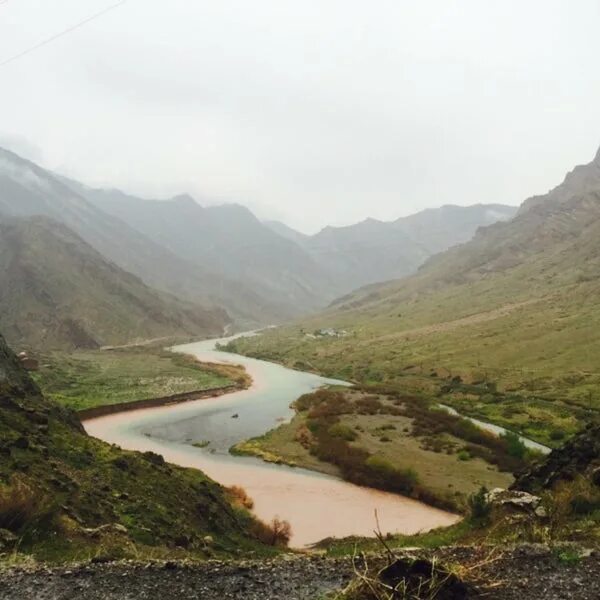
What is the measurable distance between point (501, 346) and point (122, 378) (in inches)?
2667

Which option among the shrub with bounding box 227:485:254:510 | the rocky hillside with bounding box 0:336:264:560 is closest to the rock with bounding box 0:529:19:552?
the rocky hillside with bounding box 0:336:264:560

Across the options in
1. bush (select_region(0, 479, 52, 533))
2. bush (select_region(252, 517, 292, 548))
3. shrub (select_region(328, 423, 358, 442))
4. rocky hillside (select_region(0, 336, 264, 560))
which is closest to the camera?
bush (select_region(0, 479, 52, 533))

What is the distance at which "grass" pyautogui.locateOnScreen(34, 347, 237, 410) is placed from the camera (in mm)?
70375

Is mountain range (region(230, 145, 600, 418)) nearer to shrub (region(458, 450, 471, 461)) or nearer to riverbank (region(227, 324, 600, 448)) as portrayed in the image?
riverbank (region(227, 324, 600, 448))

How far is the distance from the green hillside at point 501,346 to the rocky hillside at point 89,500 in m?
38.9

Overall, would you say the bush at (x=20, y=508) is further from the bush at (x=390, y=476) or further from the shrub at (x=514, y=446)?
the shrub at (x=514, y=446)

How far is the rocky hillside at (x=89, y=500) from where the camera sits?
43.2 ft

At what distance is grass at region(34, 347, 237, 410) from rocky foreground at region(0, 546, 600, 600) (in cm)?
5561

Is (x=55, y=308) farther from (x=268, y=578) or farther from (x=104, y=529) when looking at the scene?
(x=268, y=578)

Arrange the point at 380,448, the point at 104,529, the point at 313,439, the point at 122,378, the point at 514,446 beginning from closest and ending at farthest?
the point at 104,529 → the point at 514,446 → the point at 380,448 → the point at 313,439 → the point at 122,378

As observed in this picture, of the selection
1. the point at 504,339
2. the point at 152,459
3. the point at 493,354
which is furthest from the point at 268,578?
the point at 504,339

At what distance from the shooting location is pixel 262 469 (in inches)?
1639

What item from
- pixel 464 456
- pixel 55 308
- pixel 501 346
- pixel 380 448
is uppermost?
pixel 55 308

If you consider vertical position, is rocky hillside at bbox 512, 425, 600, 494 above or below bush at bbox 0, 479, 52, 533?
below
